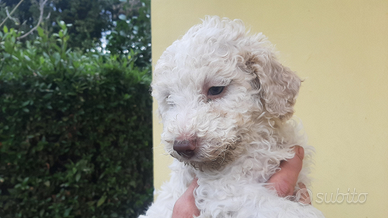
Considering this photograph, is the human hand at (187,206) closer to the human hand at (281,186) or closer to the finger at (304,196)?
the human hand at (281,186)

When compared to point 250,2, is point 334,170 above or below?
below

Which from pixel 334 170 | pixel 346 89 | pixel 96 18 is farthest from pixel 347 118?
pixel 96 18

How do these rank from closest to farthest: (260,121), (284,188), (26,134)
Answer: (284,188) < (260,121) < (26,134)

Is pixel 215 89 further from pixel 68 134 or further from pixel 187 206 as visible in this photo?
pixel 68 134

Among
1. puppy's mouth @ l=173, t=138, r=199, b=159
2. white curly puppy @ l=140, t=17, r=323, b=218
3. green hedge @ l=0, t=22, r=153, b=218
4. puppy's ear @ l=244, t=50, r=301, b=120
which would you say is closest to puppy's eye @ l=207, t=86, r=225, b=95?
white curly puppy @ l=140, t=17, r=323, b=218

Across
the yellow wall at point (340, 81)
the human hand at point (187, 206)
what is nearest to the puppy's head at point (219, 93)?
the human hand at point (187, 206)

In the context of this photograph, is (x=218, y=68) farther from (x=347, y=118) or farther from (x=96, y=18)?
(x=96, y=18)
